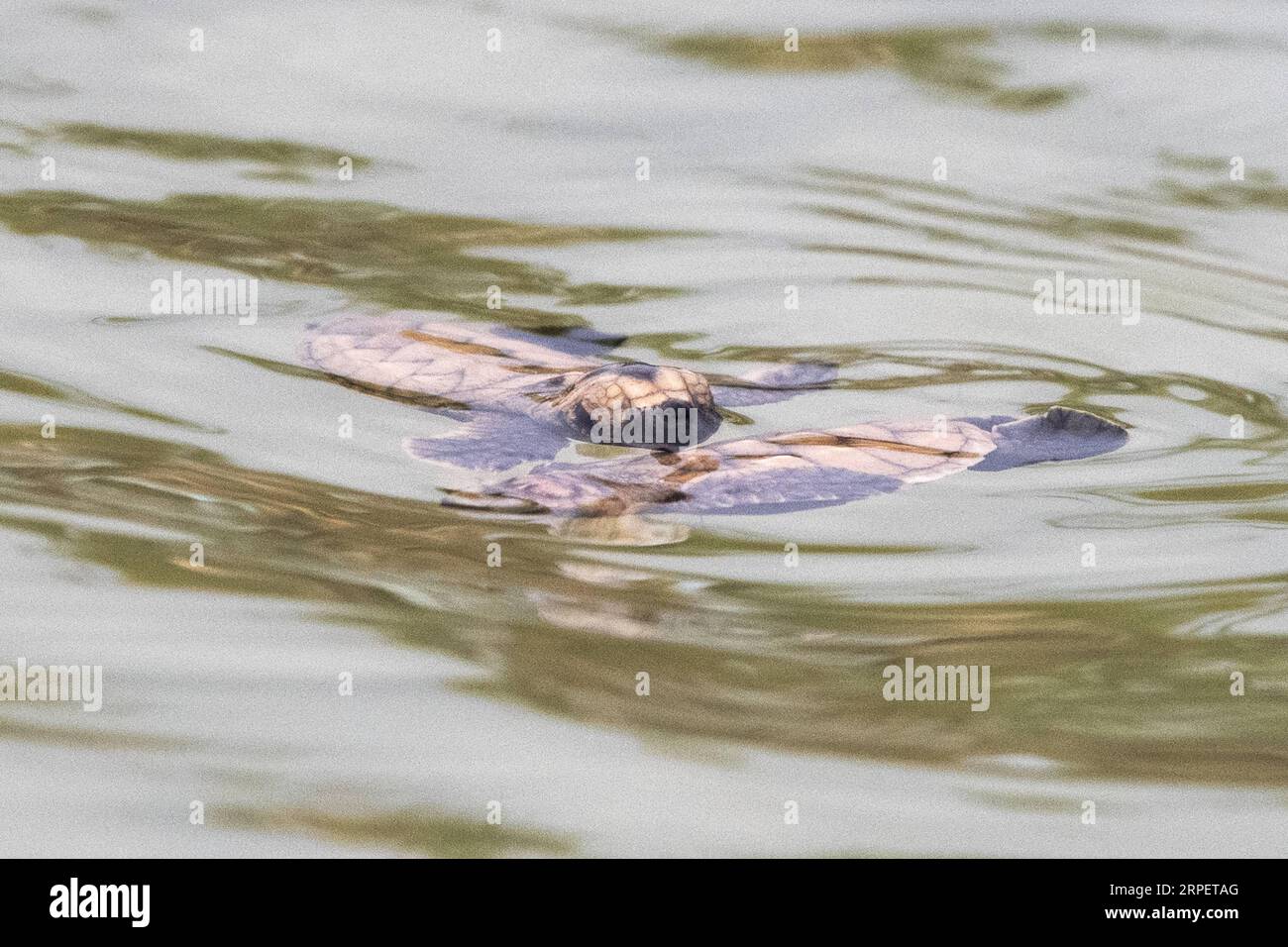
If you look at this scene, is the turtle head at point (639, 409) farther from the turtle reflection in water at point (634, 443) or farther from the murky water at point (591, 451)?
the murky water at point (591, 451)

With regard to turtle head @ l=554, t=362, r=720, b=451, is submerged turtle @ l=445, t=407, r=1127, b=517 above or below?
below

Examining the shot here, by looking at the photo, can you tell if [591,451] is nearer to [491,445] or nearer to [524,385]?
[491,445]

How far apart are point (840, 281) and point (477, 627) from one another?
8.90 ft

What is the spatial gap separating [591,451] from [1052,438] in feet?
3.62

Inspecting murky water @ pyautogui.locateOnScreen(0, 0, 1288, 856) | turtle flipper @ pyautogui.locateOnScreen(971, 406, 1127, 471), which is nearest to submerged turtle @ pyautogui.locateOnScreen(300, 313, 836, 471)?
murky water @ pyautogui.locateOnScreen(0, 0, 1288, 856)

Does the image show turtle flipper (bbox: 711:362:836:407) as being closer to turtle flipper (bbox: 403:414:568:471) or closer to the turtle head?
the turtle head

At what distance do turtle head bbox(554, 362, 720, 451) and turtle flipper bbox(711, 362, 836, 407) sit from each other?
0.31m

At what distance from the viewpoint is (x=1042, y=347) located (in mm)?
4648

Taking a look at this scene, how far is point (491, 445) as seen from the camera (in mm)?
3764

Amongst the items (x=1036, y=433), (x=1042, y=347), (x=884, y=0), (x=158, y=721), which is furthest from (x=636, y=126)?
(x=158, y=721)

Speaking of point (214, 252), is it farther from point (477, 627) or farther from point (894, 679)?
point (894, 679)

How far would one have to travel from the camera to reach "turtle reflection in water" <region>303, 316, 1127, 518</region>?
3.46 m

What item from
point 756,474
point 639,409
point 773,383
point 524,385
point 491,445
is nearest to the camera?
point 756,474

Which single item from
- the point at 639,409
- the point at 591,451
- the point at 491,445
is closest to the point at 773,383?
the point at 639,409
